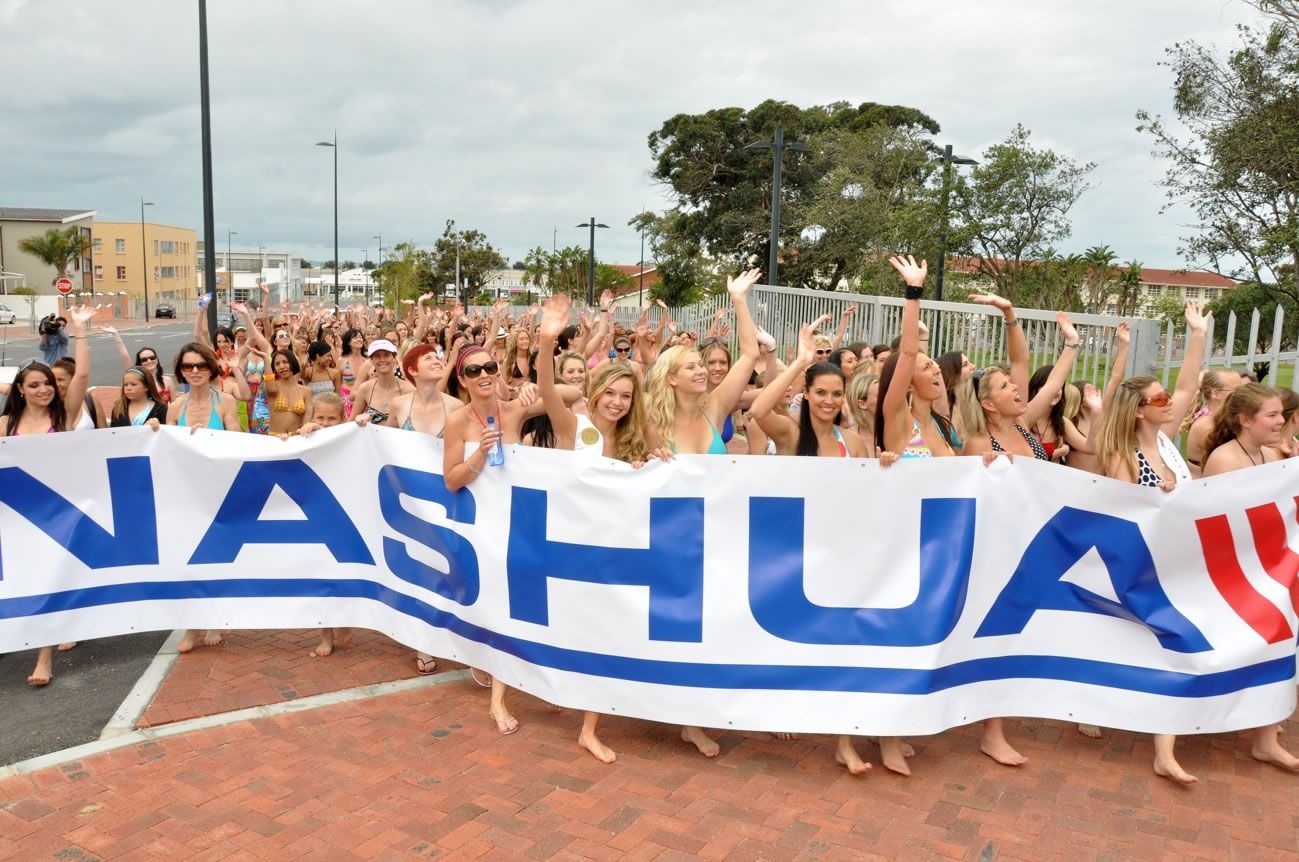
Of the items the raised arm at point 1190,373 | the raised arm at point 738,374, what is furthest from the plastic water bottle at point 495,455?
the raised arm at point 1190,373

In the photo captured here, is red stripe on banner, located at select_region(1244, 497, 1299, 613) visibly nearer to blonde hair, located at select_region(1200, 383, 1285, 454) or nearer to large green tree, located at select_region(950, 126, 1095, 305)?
blonde hair, located at select_region(1200, 383, 1285, 454)

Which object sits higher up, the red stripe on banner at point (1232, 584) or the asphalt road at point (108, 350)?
the red stripe on banner at point (1232, 584)

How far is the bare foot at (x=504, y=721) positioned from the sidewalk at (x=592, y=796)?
0.06 m

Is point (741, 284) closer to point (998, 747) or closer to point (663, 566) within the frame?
point (663, 566)

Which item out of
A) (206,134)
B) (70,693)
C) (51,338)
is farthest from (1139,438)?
(206,134)

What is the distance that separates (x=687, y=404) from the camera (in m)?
4.62

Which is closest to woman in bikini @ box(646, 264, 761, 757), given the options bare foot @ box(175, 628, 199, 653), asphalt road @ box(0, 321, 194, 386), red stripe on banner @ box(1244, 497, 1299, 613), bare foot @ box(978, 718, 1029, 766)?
bare foot @ box(978, 718, 1029, 766)

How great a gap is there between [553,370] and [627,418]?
408 mm

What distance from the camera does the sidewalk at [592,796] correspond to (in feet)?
11.8

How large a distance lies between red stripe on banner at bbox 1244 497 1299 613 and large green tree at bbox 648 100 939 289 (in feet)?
115

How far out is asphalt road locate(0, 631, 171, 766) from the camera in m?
4.43

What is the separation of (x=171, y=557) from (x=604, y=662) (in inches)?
98.4

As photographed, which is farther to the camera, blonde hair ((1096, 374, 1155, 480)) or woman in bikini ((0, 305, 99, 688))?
woman in bikini ((0, 305, 99, 688))

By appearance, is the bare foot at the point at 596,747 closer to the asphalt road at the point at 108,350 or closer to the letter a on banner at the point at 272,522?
the letter a on banner at the point at 272,522
